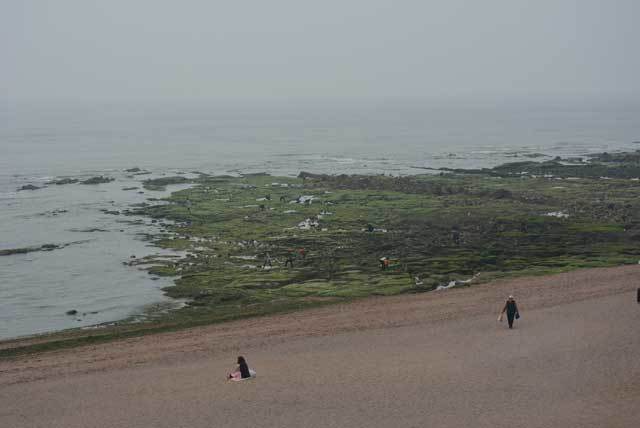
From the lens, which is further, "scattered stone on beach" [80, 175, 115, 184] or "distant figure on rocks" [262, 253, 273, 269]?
"scattered stone on beach" [80, 175, 115, 184]

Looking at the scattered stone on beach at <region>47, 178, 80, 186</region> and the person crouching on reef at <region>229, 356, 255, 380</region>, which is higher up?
the scattered stone on beach at <region>47, 178, 80, 186</region>

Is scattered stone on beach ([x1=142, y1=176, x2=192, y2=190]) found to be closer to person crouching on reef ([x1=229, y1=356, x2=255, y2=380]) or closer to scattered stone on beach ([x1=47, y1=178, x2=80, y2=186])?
scattered stone on beach ([x1=47, y1=178, x2=80, y2=186])

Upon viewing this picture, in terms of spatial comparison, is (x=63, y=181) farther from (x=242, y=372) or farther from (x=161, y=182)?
(x=242, y=372)

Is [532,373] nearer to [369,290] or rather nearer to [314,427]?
[314,427]

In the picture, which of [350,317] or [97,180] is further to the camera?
[97,180]

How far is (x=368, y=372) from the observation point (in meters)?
28.9

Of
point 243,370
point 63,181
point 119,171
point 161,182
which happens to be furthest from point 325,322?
point 119,171

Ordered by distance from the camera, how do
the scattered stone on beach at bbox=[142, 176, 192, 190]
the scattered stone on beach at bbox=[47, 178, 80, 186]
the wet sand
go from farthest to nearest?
the scattered stone on beach at bbox=[47, 178, 80, 186]
the scattered stone on beach at bbox=[142, 176, 192, 190]
the wet sand

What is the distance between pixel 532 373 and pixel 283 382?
929cm

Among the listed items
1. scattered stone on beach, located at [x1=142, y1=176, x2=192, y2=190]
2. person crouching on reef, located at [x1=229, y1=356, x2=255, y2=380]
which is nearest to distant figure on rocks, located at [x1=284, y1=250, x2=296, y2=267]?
person crouching on reef, located at [x1=229, y1=356, x2=255, y2=380]

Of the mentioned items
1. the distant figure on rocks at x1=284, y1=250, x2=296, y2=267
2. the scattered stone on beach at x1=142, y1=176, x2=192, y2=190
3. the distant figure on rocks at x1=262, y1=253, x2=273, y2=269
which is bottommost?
the distant figure on rocks at x1=262, y1=253, x2=273, y2=269

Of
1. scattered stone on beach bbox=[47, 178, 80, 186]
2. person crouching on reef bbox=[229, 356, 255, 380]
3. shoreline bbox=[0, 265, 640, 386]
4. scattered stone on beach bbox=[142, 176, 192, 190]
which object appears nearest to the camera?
person crouching on reef bbox=[229, 356, 255, 380]

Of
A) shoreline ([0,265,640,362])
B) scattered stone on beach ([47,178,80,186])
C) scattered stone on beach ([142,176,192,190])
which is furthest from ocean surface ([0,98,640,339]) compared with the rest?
shoreline ([0,265,640,362])

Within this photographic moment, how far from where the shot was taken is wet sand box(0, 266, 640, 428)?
2491 centimetres
